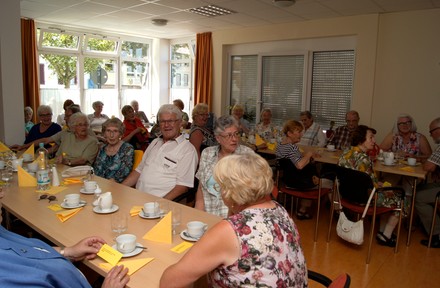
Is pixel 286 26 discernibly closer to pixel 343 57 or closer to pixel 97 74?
pixel 343 57

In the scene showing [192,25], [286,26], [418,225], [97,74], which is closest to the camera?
[418,225]

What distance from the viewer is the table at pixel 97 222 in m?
1.46

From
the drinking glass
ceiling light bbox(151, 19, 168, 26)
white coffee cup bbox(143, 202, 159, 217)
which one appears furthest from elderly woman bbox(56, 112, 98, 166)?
ceiling light bbox(151, 19, 168, 26)

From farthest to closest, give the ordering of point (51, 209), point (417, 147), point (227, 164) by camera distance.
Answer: point (417, 147)
point (51, 209)
point (227, 164)

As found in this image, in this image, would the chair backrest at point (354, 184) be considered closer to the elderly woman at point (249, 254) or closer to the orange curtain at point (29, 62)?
the elderly woman at point (249, 254)

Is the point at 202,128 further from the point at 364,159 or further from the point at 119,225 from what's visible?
the point at 119,225

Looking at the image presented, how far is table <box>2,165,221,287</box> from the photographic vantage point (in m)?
1.46

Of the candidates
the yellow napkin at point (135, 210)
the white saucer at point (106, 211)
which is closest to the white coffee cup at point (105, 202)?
the white saucer at point (106, 211)

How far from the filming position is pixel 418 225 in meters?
4.08

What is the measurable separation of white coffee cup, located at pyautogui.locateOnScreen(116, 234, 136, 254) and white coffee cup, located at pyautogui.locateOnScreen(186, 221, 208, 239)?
0.27m

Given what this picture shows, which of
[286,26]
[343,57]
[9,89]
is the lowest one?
[9,89]

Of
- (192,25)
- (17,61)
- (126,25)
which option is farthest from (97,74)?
(17,61)

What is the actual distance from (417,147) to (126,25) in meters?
6.01

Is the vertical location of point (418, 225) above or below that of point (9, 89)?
below
